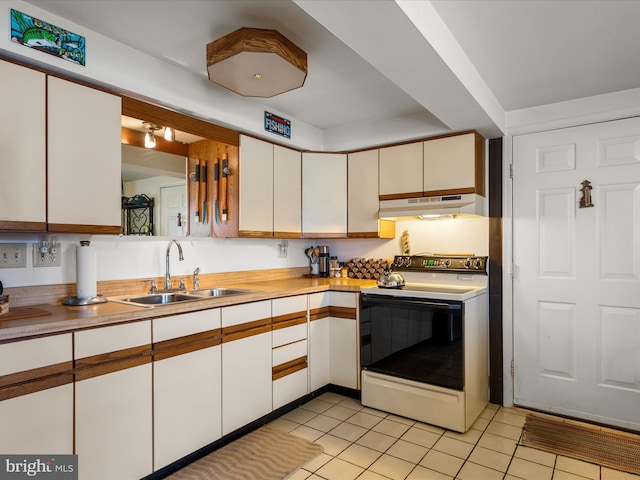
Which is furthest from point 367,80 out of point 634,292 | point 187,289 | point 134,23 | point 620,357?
point 620,357

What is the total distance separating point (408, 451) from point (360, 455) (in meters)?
0.29

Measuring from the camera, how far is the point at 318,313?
307 cm

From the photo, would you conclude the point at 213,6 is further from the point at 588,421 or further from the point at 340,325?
Result: the point at 588,421

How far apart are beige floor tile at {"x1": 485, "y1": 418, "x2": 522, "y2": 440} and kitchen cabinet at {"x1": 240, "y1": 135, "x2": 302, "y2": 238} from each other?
2044mm

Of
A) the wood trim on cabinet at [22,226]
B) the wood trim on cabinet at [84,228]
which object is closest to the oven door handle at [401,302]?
the wood trim on cabinet at [84,228]

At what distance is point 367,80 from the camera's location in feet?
8.54

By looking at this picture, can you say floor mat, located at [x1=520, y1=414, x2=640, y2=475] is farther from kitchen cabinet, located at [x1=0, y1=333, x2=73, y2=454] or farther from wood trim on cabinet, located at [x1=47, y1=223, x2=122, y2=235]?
wood trim on cabinet, located at [x1=47, y1=223, x2=122, y2=235]

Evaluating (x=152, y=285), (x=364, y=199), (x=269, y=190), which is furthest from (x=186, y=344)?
(x=364, y=199)

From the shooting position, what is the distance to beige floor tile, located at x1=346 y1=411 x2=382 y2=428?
2674 millimetres

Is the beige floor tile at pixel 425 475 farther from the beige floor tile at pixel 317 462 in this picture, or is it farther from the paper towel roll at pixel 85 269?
the paper towel roll at pixel 85 269

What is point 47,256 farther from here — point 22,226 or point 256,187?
point 256,187

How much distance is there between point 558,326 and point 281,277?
2.28m

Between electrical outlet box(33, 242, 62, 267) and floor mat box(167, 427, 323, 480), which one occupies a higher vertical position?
electrical outlet box(33, 242, 62, 267)

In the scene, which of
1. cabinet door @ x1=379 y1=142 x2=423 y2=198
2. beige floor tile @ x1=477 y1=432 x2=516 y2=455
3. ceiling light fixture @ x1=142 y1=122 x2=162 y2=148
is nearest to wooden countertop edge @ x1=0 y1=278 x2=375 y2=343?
ceiling light fixture @ x1=142 y1=122 x2=162 y2=148
